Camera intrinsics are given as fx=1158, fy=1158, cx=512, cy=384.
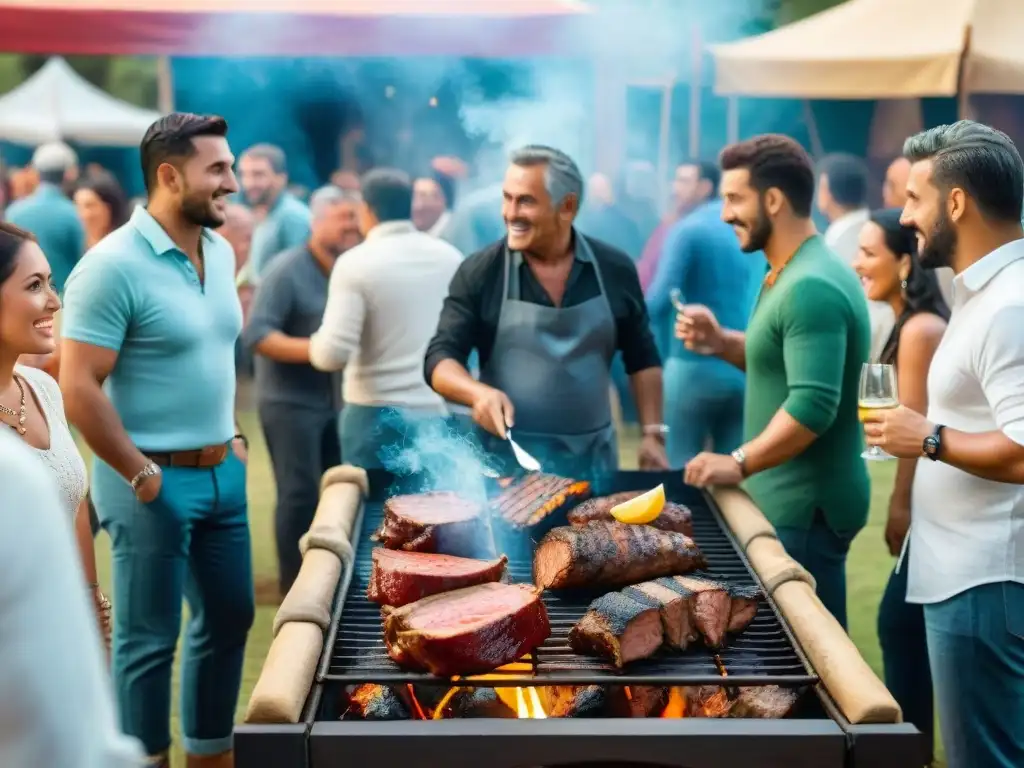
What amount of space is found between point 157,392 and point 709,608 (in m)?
2.18

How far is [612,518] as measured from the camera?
3693 millimetres

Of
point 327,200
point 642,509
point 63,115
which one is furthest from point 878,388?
point 63,115

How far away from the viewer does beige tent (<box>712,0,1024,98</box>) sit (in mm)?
8422

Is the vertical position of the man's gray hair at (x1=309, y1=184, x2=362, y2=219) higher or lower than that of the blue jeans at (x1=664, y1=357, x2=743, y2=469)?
higher

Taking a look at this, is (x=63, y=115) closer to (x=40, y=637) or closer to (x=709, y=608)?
(x=709, y=608)

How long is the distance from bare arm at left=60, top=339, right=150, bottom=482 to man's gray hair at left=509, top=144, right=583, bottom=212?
1.76m

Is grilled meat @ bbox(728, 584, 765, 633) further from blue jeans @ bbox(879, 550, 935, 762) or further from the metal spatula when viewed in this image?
blue jeans @ bbox(879, 550, 935, 762)

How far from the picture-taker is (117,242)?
13.3ft

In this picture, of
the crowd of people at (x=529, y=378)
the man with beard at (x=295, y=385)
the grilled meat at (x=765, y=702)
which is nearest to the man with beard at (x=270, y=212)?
the man with beard at (x=295, y=385)

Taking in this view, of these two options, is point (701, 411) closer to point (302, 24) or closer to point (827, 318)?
point (827, 318)

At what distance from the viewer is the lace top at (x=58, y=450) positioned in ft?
10.0

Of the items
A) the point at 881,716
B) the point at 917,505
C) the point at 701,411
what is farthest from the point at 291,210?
the point at 881,716

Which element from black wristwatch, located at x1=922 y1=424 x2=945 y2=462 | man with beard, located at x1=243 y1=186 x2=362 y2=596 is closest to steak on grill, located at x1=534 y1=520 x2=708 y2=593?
black wristwatch, located at x1=922 y1=424 x2=945 y2=462

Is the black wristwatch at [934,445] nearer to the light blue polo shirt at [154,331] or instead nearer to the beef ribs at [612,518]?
the beef ribs at [612,518]
